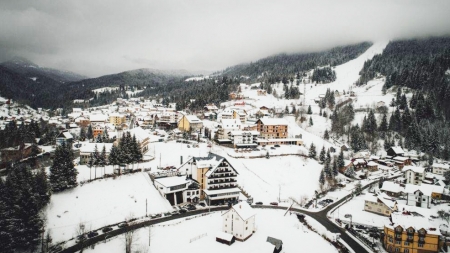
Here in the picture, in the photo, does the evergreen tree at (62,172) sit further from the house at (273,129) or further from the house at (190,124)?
the house at (273,129)

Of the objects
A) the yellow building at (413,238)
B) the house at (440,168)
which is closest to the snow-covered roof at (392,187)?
the house at (440,168)

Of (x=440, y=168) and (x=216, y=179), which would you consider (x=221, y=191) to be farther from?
(x=440, y=168)

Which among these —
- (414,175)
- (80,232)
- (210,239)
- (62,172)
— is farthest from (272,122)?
(80,232)

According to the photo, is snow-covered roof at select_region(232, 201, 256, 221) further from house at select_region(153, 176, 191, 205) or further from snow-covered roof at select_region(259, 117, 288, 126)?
snow-covered roof at select_region(259, 117, 288, 126)

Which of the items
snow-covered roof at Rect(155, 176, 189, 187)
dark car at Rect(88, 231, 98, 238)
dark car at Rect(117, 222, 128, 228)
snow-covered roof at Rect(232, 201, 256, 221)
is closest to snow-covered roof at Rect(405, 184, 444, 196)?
snow-covered roof at Rect(232, 201, 256, 221)

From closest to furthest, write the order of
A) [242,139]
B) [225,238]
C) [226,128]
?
[225,238] < [242,139] < [226,128]

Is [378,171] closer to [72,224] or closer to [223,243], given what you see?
[223,243]

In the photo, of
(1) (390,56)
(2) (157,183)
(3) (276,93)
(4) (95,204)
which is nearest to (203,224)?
(2) (157,183)

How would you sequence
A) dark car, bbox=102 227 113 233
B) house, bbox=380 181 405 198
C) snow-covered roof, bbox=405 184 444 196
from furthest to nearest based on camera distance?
house, bbox=380 181 405 198
snow-covered roof, bbox=405 184 444 196
dark car, bbox=102 227 113 233
